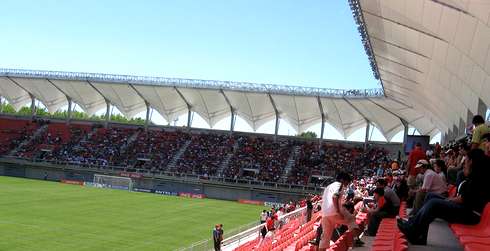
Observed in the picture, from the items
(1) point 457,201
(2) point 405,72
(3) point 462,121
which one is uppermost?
(2) point 405,72

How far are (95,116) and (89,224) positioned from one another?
3934cm

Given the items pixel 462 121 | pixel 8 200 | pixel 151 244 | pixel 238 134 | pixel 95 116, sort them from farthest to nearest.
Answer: pixel 95 116, pixel 238 134, pixel 8 200, pixel 462 121, pixel 151 244

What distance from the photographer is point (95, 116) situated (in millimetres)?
65938

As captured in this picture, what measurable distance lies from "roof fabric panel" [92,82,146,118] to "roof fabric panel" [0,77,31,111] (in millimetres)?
10283

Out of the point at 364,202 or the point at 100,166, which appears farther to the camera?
the point at 100,166

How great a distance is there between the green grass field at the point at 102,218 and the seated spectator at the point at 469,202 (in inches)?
715

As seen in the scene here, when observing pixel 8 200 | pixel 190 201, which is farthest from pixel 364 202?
pixel 190 201

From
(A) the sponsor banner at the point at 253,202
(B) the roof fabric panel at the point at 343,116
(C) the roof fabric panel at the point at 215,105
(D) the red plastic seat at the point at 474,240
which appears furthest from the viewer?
(C) the roof fabric panel at the point at 215,105

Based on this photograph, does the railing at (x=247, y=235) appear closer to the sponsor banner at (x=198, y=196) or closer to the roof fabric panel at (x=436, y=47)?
the roof fabric panel at (x=436, y=47)

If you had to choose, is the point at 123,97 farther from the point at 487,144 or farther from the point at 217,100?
the point at 487,144

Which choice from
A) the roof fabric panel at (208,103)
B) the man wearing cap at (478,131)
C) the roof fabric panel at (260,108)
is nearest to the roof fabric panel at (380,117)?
the roof fabric panel at (260,108)

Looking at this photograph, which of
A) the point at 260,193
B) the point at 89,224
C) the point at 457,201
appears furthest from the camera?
the point at 260,193

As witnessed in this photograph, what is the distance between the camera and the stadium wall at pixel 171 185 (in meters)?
48.5

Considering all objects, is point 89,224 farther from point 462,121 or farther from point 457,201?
point 457,201
